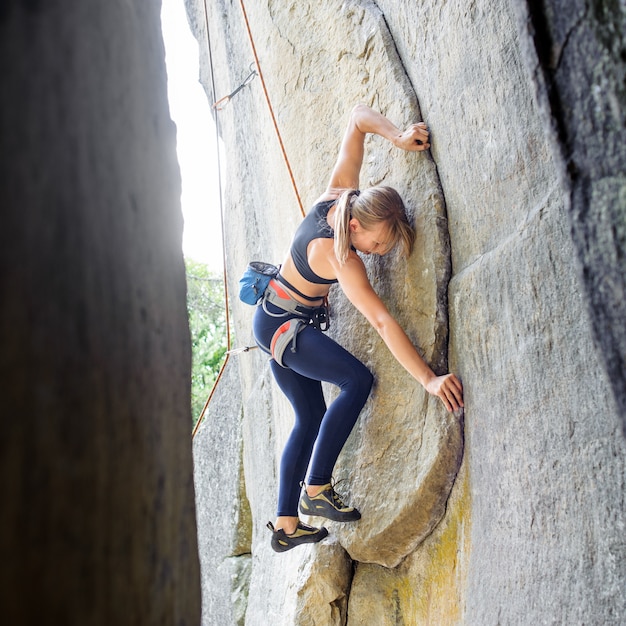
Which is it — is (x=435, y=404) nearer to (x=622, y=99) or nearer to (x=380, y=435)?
(x=380, y=435)

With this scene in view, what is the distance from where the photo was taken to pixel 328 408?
349 centimetres

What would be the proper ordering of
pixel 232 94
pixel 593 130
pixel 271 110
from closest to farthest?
pixel 593 130 < pixel 271 110 < pixel 232 94

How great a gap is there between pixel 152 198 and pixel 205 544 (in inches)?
240

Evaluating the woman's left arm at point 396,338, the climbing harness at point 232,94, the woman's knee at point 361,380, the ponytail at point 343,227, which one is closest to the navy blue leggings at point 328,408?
the woman's knee at point 361,380

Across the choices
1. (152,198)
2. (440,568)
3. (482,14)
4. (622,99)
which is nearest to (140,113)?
(152,198)

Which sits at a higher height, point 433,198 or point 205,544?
point 433,198

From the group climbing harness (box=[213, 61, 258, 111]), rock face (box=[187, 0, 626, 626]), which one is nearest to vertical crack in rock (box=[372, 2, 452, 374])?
rock face (box=[187, 0, 626, 626])

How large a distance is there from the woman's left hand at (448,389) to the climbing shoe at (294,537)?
43.8 inches

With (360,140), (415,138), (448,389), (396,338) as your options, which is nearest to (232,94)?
(360,140)

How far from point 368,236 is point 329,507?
1420 millimetres

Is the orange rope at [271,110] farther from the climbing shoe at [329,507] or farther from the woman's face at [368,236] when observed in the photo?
the climbing shoe at [329,507]

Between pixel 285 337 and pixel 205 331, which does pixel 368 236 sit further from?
pixel 205 331

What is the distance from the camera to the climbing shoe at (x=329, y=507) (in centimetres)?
349

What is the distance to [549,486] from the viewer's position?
2.54 meters
